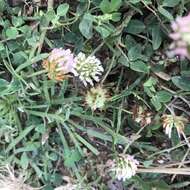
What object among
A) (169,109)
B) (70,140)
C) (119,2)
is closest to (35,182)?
(70,140)

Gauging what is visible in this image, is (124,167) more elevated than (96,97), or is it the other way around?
(96,97)

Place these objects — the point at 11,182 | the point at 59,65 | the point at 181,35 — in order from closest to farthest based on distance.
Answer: the point at 181,35
the point at 59,65
the point at 11,182

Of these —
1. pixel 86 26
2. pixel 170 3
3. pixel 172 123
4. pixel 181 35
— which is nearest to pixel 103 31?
pixel 86 26

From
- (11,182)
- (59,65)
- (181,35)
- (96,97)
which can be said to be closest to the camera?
(181,35)

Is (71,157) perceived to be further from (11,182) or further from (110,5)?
(110,5)

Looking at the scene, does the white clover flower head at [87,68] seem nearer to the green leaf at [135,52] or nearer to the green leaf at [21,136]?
the green leaf at [135,52]

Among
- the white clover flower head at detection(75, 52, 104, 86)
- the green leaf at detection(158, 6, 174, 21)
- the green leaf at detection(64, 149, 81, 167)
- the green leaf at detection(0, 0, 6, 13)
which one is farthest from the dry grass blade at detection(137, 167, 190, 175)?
the green leaf at detection(0, 0, 6, 13)

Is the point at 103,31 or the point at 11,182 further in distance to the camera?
the point at 11,182
